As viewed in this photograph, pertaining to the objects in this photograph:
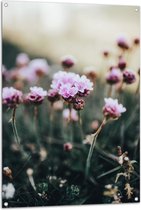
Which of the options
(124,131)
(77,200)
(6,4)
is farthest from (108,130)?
(6,4)

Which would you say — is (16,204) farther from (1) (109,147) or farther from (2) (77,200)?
(1) (109,147)

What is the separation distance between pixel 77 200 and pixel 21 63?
50 cm

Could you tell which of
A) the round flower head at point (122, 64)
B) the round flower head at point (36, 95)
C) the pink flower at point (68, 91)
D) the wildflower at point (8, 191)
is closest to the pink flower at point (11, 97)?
the round flower head at point (36, 95)

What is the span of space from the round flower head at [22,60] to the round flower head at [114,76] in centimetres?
28

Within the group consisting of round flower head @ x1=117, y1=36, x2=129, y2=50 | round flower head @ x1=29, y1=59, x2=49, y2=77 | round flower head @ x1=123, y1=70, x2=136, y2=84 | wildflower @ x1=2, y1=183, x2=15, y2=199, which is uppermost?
round flower head @ x1=117, y1=36, x2=129, y2=50

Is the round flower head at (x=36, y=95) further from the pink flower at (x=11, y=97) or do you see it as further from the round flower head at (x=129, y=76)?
the round flower head at (x=129, y=76)

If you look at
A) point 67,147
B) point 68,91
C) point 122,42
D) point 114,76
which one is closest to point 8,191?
point 67,147

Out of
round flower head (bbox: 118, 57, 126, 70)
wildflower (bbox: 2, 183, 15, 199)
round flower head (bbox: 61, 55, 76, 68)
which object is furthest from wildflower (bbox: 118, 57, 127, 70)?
wildflower (bbox: 2, 183, 15, 199)

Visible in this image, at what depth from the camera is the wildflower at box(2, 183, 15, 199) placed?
5.38 ft

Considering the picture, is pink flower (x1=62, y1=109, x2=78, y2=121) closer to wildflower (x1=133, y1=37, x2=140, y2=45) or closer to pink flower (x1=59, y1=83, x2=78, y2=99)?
pink flower (x1=59, y1=83, x2=78, y2=99)

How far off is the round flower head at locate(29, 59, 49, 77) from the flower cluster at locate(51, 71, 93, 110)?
6.7 inches

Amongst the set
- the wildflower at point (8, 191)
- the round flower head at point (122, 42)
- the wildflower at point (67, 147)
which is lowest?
the wildflower at point (8, 191)

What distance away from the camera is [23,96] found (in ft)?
5.68

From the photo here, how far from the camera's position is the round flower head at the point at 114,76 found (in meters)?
1.74
